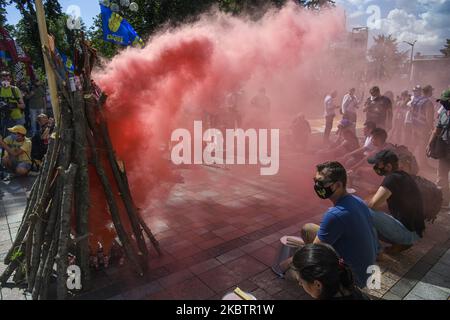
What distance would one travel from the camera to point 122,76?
13.6 ft

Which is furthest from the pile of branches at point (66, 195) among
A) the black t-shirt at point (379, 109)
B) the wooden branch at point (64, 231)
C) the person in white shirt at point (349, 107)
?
the person in white shirt at point (349, 107)

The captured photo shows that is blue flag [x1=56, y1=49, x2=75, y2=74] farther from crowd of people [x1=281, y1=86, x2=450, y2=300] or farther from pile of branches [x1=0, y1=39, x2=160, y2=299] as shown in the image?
crowd of people [x1=281, y1=86, x2=450, y2=300]

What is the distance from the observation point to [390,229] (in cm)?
399

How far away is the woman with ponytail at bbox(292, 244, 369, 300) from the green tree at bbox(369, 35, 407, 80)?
161 ft

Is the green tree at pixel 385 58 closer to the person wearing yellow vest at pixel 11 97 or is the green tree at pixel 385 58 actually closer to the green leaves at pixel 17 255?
the person wearing yellow vest at pixel 11 97

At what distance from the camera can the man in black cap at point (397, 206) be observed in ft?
13.2

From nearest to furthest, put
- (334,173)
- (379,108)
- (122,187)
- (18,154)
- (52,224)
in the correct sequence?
1. (334,173)
2. (52,224)
3. (122,187)
4. (18,154)
5. (379,108)

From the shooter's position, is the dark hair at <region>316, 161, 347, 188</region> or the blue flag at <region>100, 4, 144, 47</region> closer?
the dark hair at <region>316, 161, 347, 188</region>

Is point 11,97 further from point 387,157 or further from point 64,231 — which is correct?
point 387,157

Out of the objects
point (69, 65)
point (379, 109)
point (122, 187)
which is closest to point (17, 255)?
point (122, 187)

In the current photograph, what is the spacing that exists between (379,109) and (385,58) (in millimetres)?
53081

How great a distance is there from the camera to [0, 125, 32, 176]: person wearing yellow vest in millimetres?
7719

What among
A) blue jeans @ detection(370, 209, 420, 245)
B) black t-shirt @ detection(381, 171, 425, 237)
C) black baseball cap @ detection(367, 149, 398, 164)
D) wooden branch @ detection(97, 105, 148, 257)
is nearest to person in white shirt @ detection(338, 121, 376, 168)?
black baseball cap @ detection(367, 149, 398, 164)
